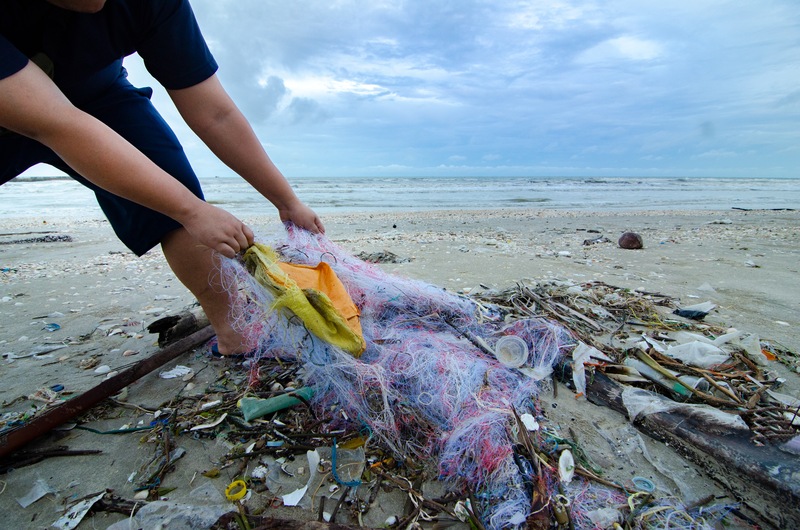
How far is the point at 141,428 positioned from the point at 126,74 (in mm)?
1979

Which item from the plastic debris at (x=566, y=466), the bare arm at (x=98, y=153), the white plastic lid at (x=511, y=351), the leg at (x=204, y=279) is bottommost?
the plastic debris at (x=566, y=466)

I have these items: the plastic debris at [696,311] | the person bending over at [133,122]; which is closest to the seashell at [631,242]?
the plastic debris at [696,311]

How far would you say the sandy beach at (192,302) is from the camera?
61.5 inches

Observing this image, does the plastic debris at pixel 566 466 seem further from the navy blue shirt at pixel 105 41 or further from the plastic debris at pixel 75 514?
the navy blue shirt at pixel 105 41

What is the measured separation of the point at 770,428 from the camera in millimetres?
1646

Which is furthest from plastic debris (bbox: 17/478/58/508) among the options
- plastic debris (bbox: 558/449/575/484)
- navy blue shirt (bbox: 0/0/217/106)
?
plastic debris (bbox: 558/449/575/484)

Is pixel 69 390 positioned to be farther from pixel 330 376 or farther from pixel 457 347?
pixel 457 347

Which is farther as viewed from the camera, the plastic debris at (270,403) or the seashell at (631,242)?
the seashell at (631,242)

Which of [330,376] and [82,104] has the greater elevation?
[82,104]

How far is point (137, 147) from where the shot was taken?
2.16 m

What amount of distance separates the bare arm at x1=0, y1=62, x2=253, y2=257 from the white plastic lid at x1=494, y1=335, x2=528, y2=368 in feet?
4.69

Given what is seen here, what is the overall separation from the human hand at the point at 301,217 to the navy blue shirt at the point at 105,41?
0.83 meters

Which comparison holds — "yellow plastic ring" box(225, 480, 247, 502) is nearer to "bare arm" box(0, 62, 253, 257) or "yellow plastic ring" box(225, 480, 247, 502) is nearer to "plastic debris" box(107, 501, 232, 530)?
"plastic debris" box(107, 501, 232, 530)

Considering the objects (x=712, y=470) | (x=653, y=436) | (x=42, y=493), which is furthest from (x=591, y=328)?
(x=42, y=493)
